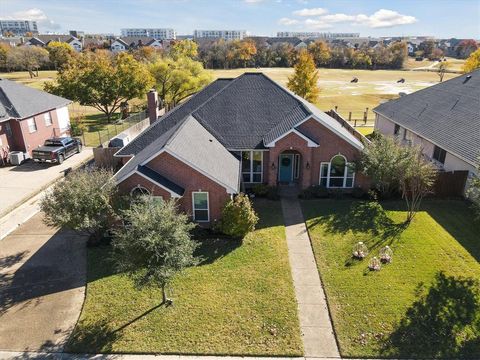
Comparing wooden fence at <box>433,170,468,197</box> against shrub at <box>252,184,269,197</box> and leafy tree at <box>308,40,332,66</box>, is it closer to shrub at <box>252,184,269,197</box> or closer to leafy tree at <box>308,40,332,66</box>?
shrub at <box>252,184,269,197</box>

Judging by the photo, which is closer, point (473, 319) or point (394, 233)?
point (473, 319)

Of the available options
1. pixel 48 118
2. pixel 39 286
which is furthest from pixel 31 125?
pixel 39 286

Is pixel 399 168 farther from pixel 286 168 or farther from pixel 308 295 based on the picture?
pixel 308 295

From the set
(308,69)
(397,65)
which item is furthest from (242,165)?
(397,65)

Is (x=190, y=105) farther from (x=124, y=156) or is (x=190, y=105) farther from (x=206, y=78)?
(x=206, y=78)

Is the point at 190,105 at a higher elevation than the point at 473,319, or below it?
higher

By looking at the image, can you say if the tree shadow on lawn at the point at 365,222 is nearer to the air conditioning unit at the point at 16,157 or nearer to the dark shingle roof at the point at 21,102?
the air conditioning unit at the point at 16,157

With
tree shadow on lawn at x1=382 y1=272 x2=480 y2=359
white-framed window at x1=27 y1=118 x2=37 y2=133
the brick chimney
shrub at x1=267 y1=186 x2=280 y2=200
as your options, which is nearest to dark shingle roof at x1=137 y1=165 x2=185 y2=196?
shrub at x1=267 y1=186 x2=280 y2=200

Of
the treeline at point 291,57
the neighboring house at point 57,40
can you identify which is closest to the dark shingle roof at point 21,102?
the treeline at point 291,57
